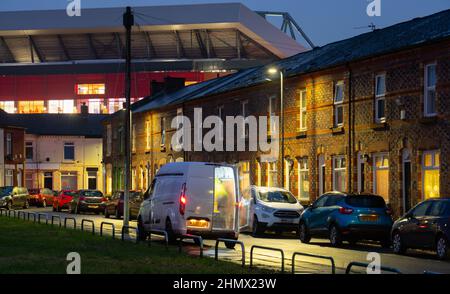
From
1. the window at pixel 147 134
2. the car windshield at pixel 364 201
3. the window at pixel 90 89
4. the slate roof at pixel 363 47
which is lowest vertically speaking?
the car windshield at pixel 364 201

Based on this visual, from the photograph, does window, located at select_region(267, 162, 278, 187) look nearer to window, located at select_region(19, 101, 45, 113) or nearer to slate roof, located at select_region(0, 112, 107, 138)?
slate roof, located at select_region(0, 112, 107, 138)

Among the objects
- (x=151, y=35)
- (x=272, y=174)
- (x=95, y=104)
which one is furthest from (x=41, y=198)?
(x=151, y=35)

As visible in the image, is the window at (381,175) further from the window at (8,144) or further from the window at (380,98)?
the window at (8,144)

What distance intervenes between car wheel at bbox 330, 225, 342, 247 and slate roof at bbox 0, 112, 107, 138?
6850 centimetres

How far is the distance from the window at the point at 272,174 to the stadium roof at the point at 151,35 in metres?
71.0

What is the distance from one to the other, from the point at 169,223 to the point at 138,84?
94282mm

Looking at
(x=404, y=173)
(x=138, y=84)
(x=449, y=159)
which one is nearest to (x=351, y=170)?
(x=404, y=173)

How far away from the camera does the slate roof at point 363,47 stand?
36.2 metres

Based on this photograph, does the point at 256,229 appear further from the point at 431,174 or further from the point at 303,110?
the point at 303,110

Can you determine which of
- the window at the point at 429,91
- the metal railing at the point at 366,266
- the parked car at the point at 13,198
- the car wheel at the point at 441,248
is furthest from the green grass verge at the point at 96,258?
the parked car at the point at 13,198

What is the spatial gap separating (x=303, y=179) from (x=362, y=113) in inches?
253

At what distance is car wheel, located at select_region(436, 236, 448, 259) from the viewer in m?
23.5

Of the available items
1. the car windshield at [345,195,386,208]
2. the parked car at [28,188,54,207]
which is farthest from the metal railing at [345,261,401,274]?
the parked car at [28,188,54,207]

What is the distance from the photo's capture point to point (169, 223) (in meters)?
28.0
